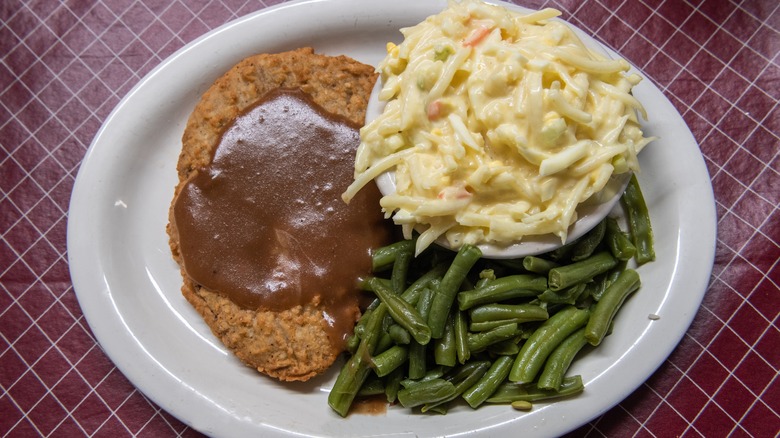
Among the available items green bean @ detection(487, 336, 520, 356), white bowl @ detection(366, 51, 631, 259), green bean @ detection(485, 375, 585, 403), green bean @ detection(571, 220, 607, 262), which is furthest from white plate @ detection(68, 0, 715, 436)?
white bowl @ detection(366, 51, 631, 259)

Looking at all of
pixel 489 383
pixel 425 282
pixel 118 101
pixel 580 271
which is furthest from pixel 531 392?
pixel 118 101

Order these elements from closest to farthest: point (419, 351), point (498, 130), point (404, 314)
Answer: point (498, 130) → point (404, 314) → point (419, 351)

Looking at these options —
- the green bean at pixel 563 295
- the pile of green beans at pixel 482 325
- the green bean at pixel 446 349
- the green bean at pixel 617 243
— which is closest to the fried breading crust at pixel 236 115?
the pile of green beans at pixel 482 325

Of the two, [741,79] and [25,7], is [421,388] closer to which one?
[741,79]

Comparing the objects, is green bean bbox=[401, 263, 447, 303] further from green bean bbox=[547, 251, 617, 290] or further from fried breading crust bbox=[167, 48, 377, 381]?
green bean bbox=[547, 251, 617, 290]

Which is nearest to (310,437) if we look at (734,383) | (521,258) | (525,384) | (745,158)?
(525,384)

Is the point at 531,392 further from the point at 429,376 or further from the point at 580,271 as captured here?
the point at 580,271
